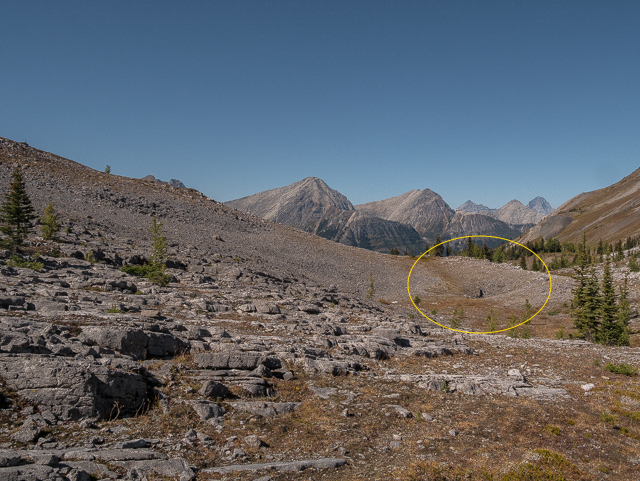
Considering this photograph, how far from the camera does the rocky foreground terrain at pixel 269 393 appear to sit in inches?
368

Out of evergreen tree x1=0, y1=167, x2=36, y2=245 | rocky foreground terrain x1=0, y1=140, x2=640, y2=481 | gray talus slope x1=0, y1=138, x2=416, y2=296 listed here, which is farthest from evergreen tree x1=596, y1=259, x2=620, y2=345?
evergreen tree x1=0, y1=167, x2=36, y2=245

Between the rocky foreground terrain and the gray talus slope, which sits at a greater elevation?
the gray talus slope

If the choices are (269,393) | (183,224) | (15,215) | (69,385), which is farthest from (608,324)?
(183,224)

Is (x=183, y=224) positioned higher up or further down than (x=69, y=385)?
higher up

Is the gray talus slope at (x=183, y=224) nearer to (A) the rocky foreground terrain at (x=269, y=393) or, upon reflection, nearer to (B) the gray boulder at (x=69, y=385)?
(A) the rocky foreground terrain at (x=269, y=393)

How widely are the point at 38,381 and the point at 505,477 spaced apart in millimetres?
12856

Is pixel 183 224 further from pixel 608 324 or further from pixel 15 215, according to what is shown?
pixel 608 324

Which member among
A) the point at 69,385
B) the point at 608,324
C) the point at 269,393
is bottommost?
the point at 269,393

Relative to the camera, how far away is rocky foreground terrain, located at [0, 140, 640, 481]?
934cm

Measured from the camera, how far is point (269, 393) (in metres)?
13.6

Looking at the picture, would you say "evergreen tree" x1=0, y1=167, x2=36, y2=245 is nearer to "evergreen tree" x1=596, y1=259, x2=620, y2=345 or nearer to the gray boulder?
the gray boulder

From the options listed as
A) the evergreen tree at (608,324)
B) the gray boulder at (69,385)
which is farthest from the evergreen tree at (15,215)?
the evergreen tree at (608,324)

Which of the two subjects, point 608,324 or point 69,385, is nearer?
point 69,385

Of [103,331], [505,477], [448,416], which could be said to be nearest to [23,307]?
[103,331]
